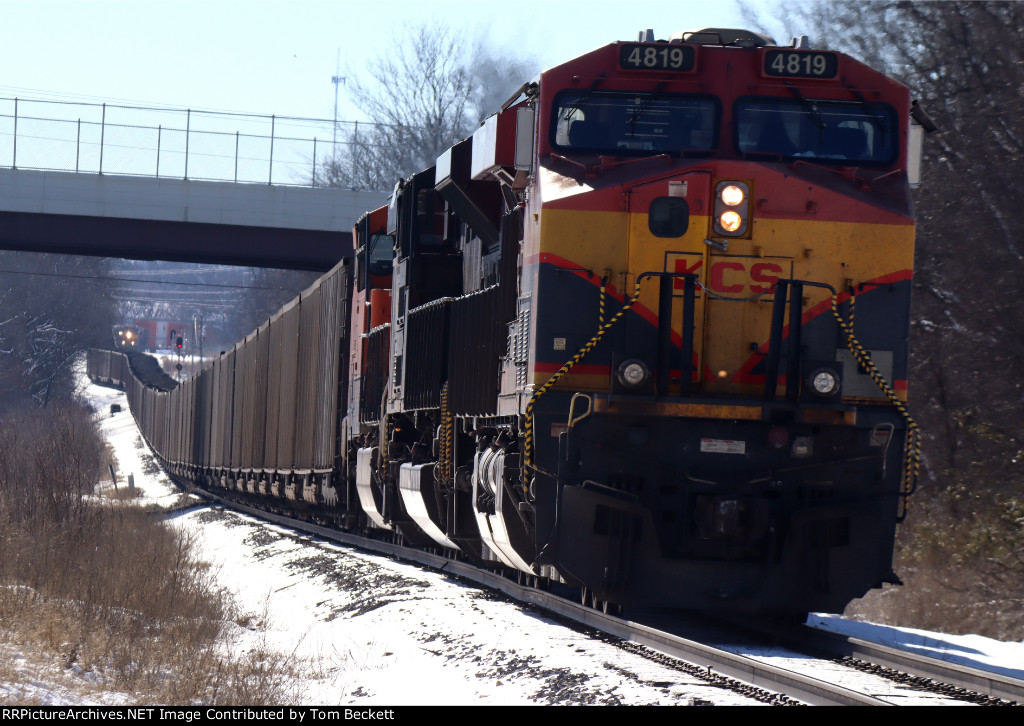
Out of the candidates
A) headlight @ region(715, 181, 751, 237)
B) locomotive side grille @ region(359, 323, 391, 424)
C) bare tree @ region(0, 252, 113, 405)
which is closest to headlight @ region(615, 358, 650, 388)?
headlight @ region(715, 181, 751, 237)

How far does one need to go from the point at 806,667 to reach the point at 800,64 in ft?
13.8

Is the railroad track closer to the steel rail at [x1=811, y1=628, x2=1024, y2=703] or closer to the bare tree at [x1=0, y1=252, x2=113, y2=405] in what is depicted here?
the steel rail at [x1=811, y1=628, x2=1024, y2=703]

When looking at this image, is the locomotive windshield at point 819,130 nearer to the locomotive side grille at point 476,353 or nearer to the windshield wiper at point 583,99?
the windshield wiper at point 583,99

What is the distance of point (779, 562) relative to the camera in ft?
27.3

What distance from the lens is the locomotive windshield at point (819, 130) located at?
8.89m

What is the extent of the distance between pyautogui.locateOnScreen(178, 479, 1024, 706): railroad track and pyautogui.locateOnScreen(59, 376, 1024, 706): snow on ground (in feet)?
0.67

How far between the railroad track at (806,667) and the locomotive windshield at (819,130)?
3.40 metres

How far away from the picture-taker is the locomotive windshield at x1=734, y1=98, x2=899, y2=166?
8.89 meters

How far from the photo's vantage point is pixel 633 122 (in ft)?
29.3

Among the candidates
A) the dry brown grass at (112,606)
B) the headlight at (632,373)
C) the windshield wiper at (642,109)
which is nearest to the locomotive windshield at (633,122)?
the windshield wiper at (642,109)

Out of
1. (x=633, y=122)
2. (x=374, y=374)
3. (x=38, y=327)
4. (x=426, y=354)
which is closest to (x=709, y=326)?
(x=633, y=122)

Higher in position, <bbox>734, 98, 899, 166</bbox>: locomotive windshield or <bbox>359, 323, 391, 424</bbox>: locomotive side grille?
<bbox>734, 98, 899, 166</bbox>: locomotive windshield

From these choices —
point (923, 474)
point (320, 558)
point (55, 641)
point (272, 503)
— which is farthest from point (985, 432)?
point (272, 503)

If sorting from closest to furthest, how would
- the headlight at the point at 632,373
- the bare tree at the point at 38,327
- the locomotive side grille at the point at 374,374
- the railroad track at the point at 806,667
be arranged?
the railroad track at the point at 806,667
the headlight at the point at 632,373
the locomotive side grille at the point at 374,374
the bare tree at the point at 38,327
